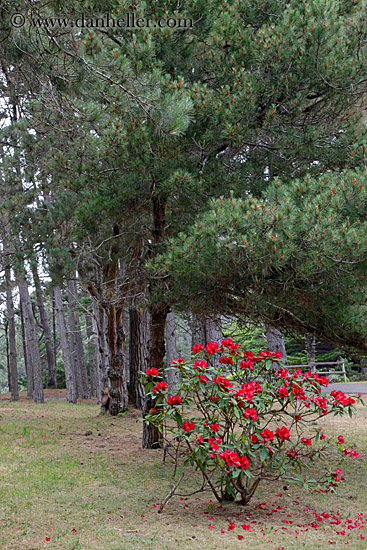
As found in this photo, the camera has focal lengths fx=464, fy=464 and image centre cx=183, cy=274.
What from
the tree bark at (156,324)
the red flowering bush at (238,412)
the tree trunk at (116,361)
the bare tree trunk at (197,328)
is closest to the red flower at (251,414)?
the red flowering bush at (238,412)

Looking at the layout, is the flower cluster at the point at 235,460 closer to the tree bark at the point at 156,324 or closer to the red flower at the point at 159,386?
the red flower at the point at 159,386

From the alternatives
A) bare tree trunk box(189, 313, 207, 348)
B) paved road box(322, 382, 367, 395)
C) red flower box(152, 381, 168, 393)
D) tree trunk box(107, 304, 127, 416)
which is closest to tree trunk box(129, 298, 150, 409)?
tree trunk box(107, 304, 127, 416)

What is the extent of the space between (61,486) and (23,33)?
4.59m

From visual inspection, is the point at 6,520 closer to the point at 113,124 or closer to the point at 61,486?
the point at 61,486

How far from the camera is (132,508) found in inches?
177

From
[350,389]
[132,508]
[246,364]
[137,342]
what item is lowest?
→ [350,389]

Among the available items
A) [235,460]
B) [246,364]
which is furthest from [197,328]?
[235,460]

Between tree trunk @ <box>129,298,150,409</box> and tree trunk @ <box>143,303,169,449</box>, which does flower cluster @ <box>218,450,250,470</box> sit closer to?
tree trunk @ <box>143,303,169,449</box>

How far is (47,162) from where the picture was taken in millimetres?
6312

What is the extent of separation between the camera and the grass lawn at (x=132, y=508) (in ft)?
11.8

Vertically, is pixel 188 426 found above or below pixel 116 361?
below

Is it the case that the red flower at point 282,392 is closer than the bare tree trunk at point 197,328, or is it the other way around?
the red flower at point 282,392

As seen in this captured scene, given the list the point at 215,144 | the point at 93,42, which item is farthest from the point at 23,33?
the point at 215,144

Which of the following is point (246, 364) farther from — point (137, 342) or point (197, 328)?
point (197, 328)
